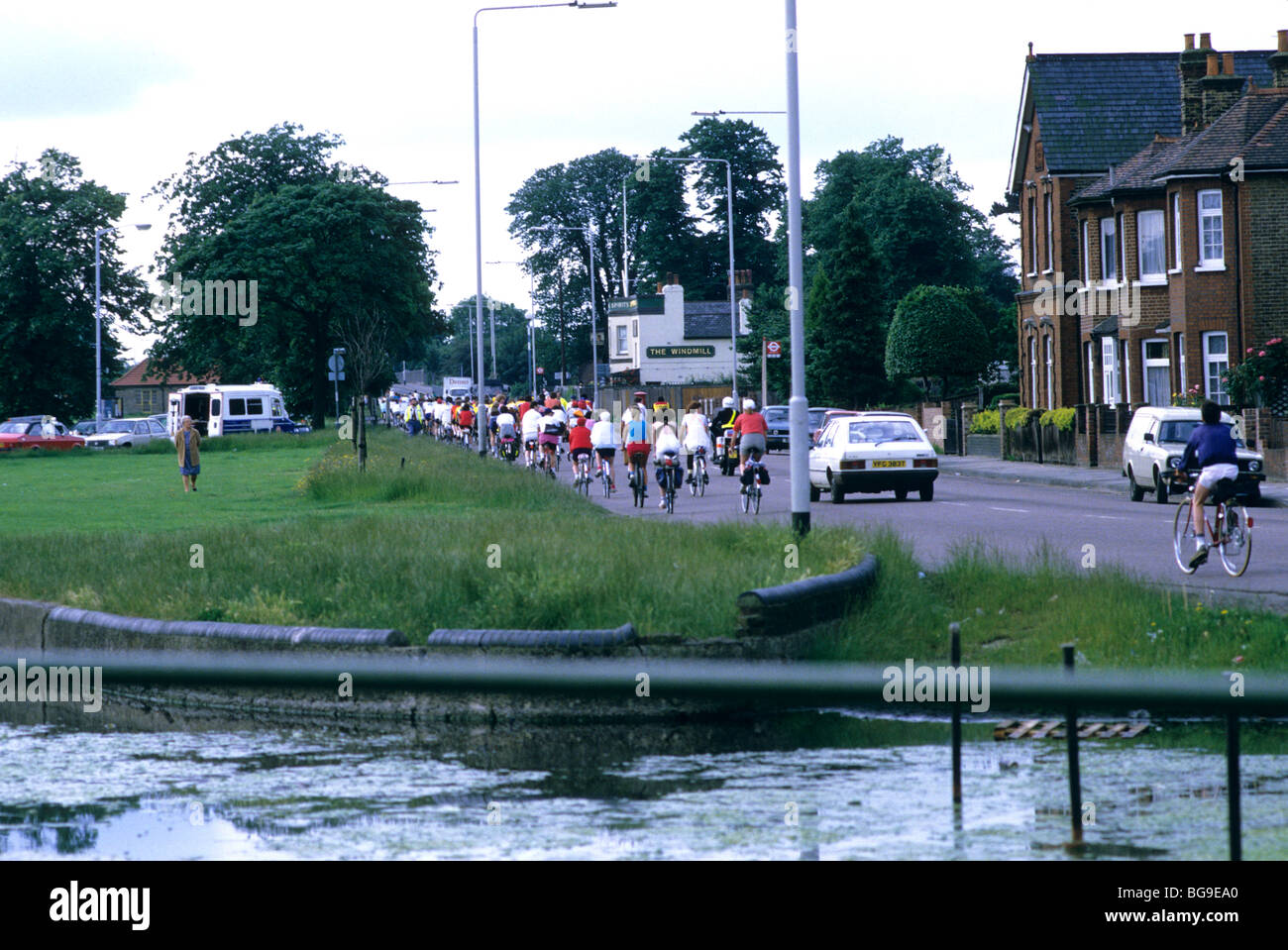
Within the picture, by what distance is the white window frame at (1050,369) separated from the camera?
2111 inches

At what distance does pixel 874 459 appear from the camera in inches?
1143

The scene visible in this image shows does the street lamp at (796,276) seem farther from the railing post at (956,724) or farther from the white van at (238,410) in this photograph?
the white van at (238,410)

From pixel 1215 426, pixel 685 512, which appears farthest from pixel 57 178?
pixel 1215 426

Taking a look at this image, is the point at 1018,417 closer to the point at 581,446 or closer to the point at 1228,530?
the point at 581,446

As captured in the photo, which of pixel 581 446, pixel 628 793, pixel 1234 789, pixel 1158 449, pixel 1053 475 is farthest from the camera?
pixel 1053 475

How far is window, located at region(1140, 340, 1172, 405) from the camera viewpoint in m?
44.9

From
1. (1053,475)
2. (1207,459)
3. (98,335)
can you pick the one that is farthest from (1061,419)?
(98,335)

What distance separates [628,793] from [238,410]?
69757 mm

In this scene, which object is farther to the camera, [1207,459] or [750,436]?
[750,436]

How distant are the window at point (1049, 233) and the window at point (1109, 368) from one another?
5306 mm

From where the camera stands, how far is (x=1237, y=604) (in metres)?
12.0

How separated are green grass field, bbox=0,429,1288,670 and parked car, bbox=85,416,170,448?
53.2 meters

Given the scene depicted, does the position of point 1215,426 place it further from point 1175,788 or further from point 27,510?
point 27,510

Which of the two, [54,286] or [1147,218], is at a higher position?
[54,286]
